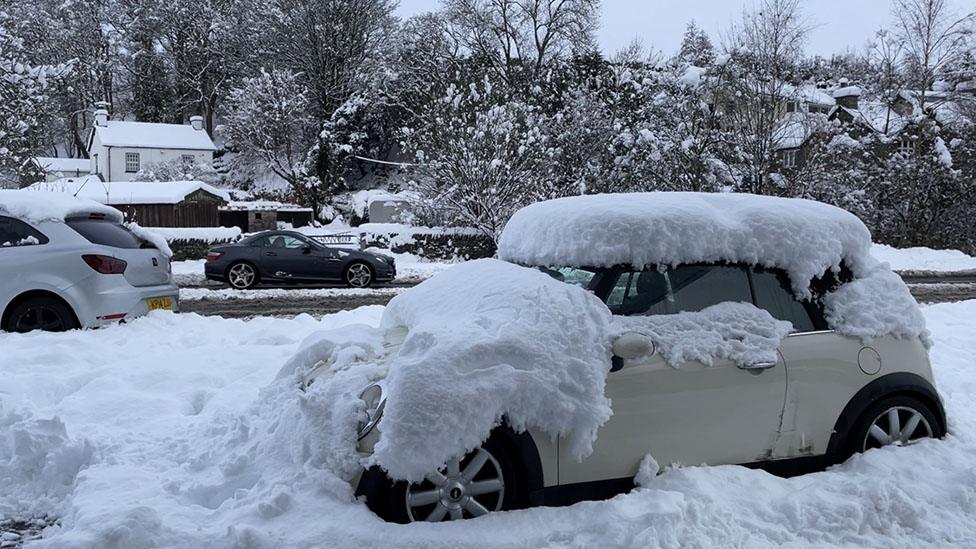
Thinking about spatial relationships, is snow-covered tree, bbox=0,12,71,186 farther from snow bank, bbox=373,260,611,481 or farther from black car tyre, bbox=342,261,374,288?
snow bank, bbox=373,260,611,481

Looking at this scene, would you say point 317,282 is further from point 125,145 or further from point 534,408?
point 125,145

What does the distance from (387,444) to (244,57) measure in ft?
174

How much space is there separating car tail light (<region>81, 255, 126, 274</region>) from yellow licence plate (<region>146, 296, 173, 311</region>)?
535 millimetres

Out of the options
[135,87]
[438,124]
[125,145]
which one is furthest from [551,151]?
[135,87]

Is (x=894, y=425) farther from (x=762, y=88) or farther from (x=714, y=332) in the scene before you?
(x=762, y=88)

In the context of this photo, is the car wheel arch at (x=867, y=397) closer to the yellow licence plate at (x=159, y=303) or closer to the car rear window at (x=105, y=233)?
the yellow licence plate at (x=159, y=303)


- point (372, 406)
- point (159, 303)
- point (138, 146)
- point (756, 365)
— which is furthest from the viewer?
point (138, 146)

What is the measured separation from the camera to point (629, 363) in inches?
157

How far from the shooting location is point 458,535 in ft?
11.5

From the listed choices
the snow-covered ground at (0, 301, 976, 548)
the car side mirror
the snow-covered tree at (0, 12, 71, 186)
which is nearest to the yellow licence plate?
the snow-covered ground at (0, 301, 976, 548)

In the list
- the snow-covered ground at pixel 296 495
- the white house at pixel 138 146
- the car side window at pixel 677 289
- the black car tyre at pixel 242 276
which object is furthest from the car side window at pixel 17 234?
the white house at pixel 138 146

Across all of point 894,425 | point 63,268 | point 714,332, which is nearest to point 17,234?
point 63,268

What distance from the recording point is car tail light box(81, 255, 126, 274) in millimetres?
8422

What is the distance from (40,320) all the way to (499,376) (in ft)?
22.1
